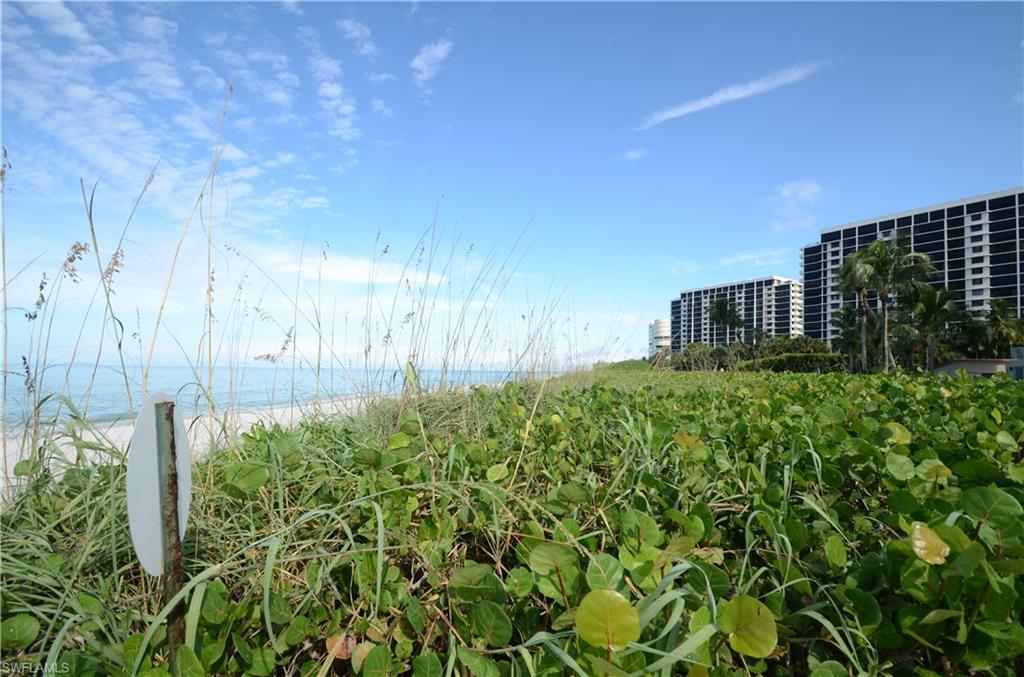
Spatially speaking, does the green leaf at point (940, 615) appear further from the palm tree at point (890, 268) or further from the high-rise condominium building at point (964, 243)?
the high-rise condominium building at point (964, 243)

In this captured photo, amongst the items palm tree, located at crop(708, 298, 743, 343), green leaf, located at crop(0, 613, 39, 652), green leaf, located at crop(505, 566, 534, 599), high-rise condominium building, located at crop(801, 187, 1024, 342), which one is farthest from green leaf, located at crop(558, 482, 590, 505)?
high-rise condominium building, located at crop(801, 187, 1024, 342)

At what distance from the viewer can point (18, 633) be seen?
2.65ft

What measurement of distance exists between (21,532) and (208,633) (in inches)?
27.7

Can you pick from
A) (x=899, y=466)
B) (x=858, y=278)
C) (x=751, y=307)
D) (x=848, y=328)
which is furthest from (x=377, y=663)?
(x=751, y=307)

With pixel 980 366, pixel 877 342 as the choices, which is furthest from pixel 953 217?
pixel 980 366

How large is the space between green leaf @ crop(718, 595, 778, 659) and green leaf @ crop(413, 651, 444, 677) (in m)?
0.40

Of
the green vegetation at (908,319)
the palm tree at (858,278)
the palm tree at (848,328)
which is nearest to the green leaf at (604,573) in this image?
the green vegetation at (908,319)

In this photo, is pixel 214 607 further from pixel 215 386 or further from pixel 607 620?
pixel 215 386

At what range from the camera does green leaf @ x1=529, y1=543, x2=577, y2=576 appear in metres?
0.75

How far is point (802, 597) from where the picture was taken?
2.72 feet

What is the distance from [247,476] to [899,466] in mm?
1477

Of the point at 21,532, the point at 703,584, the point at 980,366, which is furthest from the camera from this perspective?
the point at 980,366

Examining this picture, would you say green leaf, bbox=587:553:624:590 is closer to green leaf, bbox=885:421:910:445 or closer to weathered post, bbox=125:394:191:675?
weathered post, bbox=125:394:191:675

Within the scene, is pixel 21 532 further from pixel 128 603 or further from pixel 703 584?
pixel 703 584
